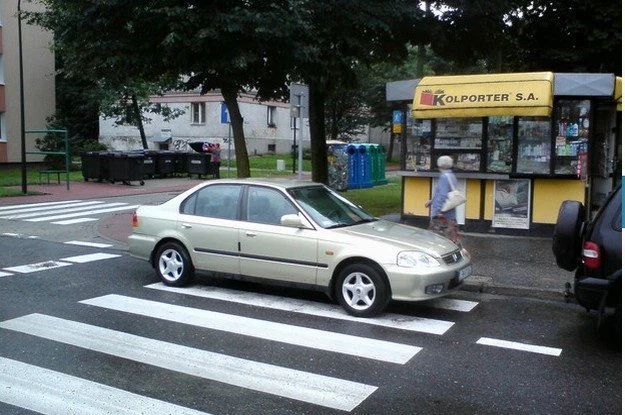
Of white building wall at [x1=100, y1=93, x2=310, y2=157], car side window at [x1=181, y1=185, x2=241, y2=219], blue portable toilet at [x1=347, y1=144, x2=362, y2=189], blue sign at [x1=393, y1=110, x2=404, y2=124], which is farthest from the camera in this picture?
white building wall at [x1=100, y1=93, x2=310, y2=157]

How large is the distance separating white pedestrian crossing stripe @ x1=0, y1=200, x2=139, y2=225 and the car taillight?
12500 mm

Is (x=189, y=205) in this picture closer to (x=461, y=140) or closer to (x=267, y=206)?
(x=267, y=206)

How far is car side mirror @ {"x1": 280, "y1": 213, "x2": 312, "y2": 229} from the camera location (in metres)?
7.71

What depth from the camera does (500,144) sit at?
12805mm

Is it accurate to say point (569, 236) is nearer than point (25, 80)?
Yes

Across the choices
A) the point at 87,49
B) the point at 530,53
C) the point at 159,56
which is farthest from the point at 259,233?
the point at 530,53

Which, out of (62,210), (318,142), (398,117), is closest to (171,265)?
(398,117)

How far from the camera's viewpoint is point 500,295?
28.8ft

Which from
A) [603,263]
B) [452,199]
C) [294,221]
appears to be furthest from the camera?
[452,199]

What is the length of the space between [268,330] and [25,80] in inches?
1317

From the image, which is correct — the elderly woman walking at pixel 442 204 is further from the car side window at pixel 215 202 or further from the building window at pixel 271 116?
the building window at pixel 271 116

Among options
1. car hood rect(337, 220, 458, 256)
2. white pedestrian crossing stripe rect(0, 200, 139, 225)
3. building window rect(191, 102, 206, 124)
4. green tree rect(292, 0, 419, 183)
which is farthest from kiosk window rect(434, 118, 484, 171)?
building window rect(191, 102, 206, 124)

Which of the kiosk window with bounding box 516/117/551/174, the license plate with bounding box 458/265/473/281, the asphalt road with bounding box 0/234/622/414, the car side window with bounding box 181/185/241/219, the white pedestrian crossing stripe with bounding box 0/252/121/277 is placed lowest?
the asphalt road with bounding box 0/234/622/414

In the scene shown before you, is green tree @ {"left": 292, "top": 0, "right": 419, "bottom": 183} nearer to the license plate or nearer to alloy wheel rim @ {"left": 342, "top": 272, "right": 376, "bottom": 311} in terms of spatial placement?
the license plate
